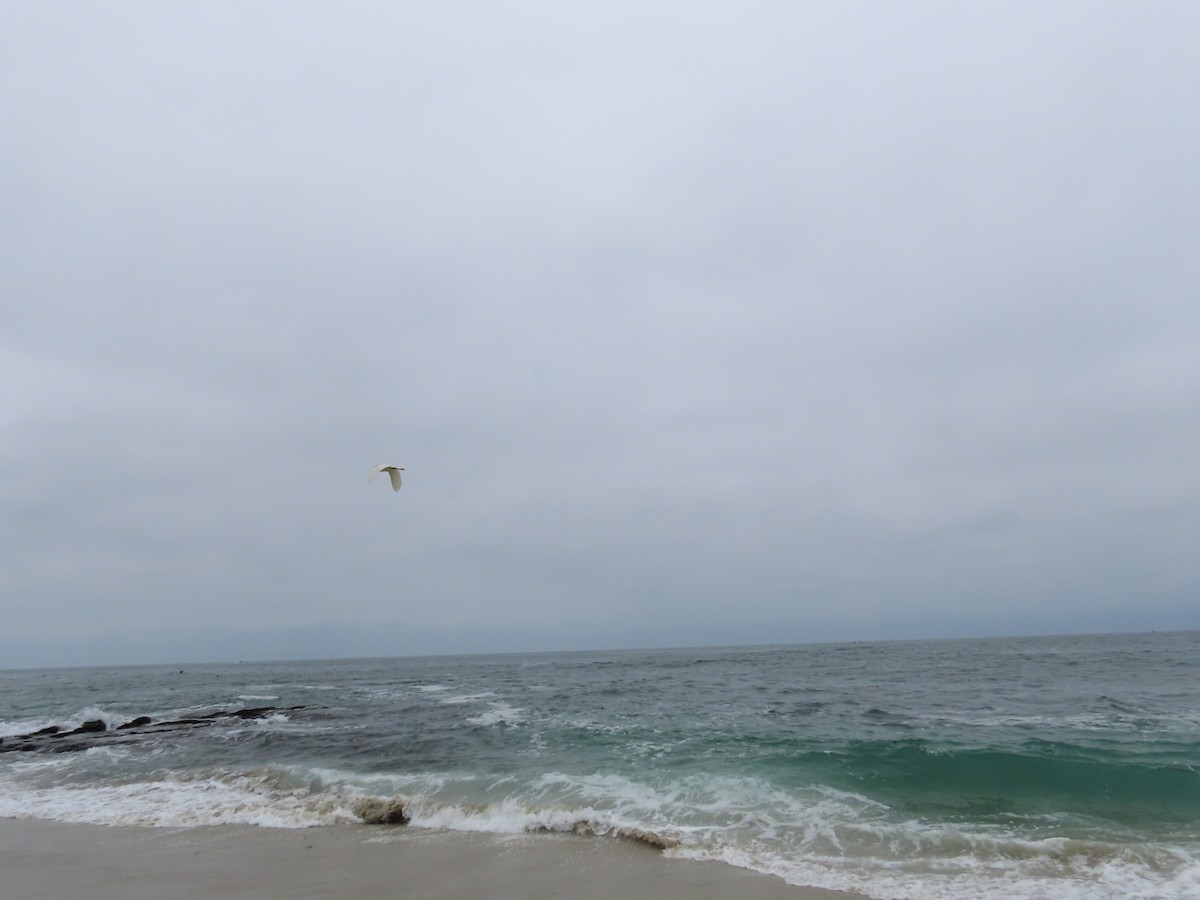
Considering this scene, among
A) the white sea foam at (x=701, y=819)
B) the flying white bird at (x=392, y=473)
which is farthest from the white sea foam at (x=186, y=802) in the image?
the flying white bird at (x=392, y=473)

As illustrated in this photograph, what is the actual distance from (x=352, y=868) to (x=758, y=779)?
736cm

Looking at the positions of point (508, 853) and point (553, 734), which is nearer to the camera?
point (508, 853)

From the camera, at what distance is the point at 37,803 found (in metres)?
13.7

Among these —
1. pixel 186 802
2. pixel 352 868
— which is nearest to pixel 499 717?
pixel 186 802

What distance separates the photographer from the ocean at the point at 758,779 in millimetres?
8977

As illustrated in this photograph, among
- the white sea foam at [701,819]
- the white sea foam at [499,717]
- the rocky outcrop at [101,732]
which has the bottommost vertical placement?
the rocky outcrop at [101,732]

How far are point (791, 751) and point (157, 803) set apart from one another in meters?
12.7

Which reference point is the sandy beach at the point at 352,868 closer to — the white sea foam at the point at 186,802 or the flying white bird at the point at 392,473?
the white sea foam at the point at 186,802

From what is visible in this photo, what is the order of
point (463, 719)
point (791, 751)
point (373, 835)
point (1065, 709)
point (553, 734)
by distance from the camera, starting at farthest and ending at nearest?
point (463, 719) → point (1065, 709) → point (553, 734) → point (791, 751) → point (373, 835)

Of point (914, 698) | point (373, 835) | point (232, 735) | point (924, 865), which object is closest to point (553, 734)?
point (373, 835)

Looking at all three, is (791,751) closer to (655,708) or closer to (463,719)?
(655,708)

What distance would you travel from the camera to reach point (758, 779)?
12977mm

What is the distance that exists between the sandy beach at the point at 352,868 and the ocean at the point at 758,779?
0.61 metres

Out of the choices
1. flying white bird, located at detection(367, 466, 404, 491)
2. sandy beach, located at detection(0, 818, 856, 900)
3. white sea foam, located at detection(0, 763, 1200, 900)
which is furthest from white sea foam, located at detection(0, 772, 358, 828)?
flying white bird, located at detection(367, 466, 404, 491)
